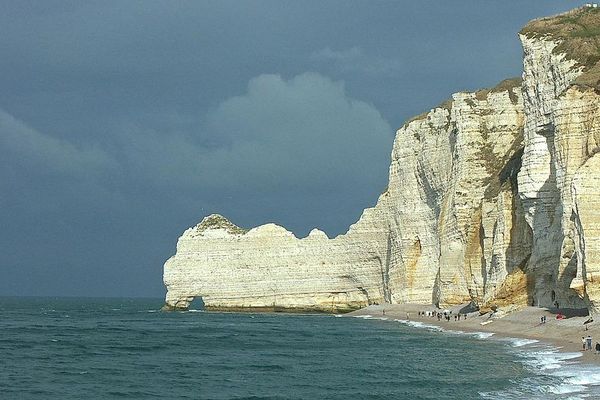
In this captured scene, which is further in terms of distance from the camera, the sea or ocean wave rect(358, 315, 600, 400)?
the sea

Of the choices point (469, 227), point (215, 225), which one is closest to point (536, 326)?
point (469, 227)

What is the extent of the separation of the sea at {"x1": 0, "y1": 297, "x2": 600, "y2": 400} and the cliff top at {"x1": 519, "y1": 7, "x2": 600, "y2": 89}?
1542 centimetres

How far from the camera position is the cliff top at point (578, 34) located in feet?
147

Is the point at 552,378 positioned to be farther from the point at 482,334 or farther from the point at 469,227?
the point at 469,227

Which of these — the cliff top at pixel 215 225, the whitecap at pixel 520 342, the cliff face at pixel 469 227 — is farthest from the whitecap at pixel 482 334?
the cliff top at pixel 215 225

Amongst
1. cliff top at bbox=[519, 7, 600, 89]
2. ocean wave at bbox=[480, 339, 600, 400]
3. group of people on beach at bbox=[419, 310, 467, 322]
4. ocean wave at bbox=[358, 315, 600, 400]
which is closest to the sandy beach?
group of people on beach at bbox=[419, 310, 467, 322]

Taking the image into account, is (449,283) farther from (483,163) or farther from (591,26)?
(591,26)

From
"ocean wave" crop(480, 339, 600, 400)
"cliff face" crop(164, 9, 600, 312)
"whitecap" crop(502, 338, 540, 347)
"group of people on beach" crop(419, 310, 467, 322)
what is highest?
"cliff face" crop(164, 9, 600, 312)

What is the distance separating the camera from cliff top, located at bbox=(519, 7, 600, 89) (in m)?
44.7

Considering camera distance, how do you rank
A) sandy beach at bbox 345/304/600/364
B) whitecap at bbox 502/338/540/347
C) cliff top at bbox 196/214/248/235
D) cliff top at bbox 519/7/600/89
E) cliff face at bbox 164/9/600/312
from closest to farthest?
sandy beach at bbox 345/304/600/364 → whitecap at bbox 502/338/540/347 → cliff face at bbox 164/9/600/312 → cliff top at bbox 519/7/600/89 → cliff top at bbox 196/214/248/235

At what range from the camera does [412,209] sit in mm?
74812

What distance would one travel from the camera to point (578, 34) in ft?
161

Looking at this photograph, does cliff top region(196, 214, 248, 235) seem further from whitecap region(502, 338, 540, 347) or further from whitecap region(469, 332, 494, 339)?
whitecap region(502, 338, 540, 347)

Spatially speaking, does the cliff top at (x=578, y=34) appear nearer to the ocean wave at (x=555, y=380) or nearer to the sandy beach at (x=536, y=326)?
the sandy beach at (x=536, y=326)
